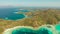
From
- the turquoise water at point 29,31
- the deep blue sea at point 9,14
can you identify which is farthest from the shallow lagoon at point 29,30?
the deep blue sea at point 9,14

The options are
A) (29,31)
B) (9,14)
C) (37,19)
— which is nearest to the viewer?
(29,31)

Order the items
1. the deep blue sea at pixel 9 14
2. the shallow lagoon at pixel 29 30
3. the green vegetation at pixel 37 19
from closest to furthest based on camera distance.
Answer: the shallow lagoon at pixel 29 30 → the green vegetation at pixel 37 19 → the deep blue sea at pixel 9 14

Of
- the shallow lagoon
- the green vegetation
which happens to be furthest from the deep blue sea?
the shallow lagoon

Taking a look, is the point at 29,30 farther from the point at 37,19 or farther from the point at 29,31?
the point at 37,19

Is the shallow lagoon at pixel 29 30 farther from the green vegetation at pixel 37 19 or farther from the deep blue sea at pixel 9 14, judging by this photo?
the deep blue sea at pixel 9 14

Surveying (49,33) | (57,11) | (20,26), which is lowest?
(49,33)

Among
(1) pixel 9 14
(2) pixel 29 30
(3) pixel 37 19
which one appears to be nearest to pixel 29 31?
(2) pixel 29 30

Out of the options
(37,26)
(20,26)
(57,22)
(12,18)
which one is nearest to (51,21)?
(57,22)

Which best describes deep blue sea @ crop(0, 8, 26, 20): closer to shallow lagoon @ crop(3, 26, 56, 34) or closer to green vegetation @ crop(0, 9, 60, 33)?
green vegetation @ crop(0, 9, 60, 33)

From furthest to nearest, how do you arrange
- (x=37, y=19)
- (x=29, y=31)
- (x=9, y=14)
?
(x=9, y=14) < (x=37, y=19) < (x=29, y=31)

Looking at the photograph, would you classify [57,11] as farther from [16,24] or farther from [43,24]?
[16,24]
